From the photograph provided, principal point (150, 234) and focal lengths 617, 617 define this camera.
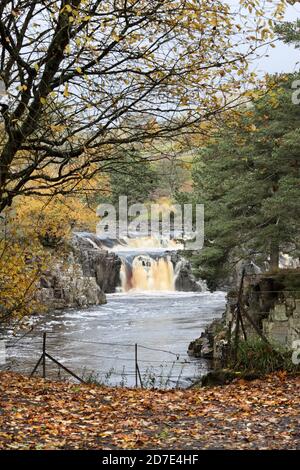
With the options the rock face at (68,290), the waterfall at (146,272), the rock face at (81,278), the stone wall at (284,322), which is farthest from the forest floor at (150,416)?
the waterfall at (146,272)

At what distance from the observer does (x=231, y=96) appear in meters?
8.49

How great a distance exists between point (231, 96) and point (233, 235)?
13.2 meters

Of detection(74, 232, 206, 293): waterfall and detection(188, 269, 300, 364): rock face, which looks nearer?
detection(188, 269, 300, 364): rock face

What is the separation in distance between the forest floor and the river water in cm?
281

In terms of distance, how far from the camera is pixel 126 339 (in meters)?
22.7

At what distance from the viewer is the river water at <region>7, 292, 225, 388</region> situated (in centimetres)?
1673

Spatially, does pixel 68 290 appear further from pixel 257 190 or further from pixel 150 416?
pixel 150 416

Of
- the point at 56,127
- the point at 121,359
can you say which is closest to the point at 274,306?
the point at 121,359

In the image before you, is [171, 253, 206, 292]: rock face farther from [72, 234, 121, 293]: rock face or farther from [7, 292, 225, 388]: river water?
→ [72, 234, 121, 293]: rock face

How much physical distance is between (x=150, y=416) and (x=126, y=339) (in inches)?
580

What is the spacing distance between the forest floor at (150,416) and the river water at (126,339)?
9.23ft

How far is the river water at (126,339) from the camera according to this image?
16.7 metres

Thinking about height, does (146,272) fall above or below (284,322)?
above

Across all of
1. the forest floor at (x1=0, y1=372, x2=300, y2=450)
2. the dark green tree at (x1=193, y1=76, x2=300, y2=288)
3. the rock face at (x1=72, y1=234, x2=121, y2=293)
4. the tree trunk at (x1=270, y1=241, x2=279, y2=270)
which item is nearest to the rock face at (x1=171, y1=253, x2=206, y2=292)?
the rock face at (x1=72, y1=234, x2=121, y2=293)
